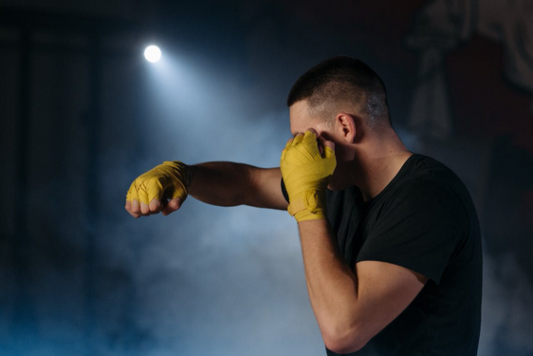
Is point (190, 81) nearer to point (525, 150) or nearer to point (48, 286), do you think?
point (48, 286)

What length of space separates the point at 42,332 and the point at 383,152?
219cm

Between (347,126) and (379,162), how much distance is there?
12cm

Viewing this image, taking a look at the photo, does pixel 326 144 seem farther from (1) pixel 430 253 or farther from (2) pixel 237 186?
(2) pixel 237 186

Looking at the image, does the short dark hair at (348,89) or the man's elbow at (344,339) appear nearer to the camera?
the man's elbow at (344,339)

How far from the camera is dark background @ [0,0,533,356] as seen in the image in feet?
8.25

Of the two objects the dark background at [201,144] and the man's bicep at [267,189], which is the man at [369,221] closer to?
the man's bicep at [267,189]

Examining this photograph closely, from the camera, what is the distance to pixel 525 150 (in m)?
2.83

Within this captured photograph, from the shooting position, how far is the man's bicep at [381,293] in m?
0.86

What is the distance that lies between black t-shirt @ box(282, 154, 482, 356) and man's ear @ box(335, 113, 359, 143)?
14cm

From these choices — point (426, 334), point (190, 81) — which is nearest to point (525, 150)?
point (190, 81)

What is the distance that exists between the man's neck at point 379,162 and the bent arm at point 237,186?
0.42 m

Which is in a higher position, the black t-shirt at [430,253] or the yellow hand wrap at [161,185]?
the yellow hand wrap at [161,185]

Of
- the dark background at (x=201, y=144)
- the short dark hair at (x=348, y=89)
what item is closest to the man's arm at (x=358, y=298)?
the short dark hair at (x=348, y=89)

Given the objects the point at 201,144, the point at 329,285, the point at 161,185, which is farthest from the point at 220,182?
the point at 201,144
